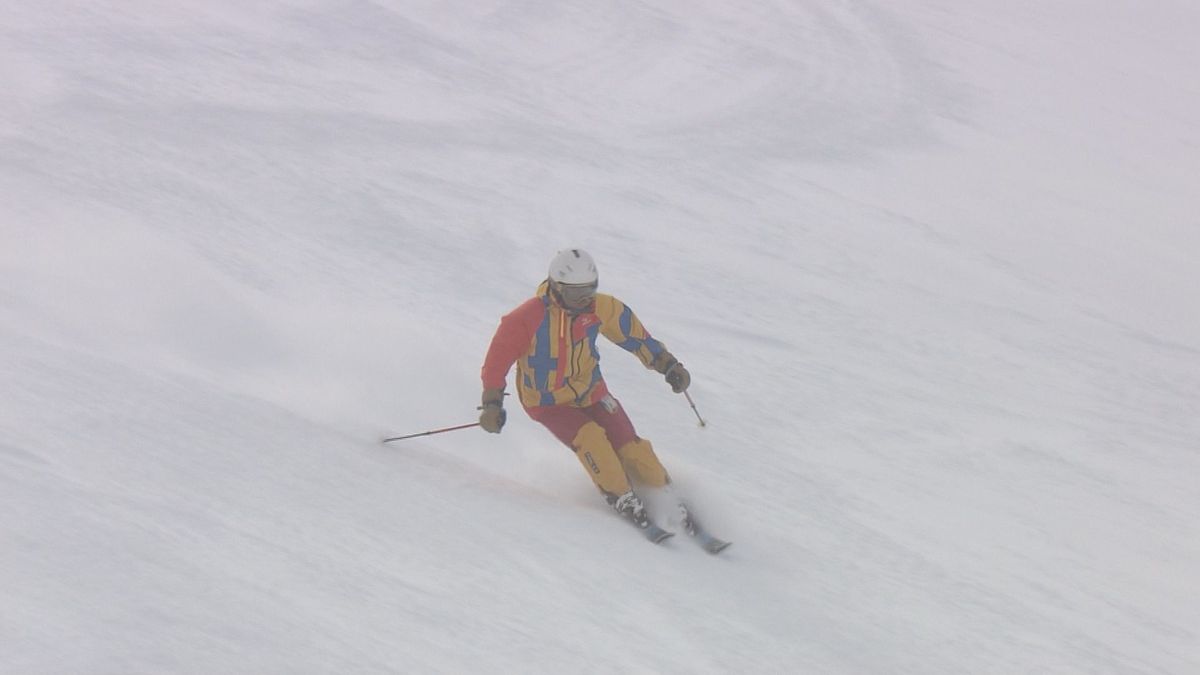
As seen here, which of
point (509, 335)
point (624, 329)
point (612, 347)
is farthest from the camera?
point (612, 347)

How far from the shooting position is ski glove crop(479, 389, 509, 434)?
5.70 meters

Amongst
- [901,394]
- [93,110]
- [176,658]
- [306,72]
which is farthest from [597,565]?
[306,72]

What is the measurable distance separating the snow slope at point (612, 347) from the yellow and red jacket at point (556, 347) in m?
0.55

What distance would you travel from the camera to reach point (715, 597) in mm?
5379

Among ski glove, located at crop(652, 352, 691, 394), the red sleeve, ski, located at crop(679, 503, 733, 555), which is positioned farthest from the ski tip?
the red sleeve

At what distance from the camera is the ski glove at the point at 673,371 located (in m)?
6.23

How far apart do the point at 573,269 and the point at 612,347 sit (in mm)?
3089

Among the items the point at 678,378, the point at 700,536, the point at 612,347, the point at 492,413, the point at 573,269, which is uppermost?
the point at 573,269

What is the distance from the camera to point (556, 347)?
599 centimetres

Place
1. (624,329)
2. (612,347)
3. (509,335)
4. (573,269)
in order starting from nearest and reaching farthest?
(573,269) → (509,335) → (624,329) → (612,347)

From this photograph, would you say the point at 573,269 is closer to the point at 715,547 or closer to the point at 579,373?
the point at 579,373

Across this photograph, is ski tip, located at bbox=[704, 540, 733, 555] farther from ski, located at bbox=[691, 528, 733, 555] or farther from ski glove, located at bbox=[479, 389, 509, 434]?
ski glove, located at bbox=[479, 389, 509, 434]

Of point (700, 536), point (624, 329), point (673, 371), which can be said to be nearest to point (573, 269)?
point (624, 329)

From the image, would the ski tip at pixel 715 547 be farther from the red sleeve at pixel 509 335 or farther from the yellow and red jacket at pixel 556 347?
the red sleeve at pixel 509 335
